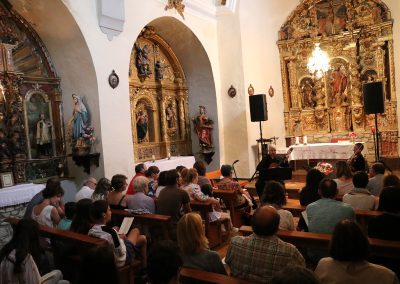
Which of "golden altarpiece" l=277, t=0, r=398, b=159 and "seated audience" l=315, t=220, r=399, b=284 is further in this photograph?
"golden altarpiece" l=277, t=0, r=398, b=159

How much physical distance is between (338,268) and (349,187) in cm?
305

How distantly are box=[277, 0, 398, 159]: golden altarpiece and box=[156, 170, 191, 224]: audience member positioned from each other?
8.88m

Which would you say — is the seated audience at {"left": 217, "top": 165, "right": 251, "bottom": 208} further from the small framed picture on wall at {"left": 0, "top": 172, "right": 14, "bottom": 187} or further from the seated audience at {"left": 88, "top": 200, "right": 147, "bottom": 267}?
the small framed picture on wall at {"left": 0, "top": 172, "right": 14, "bottom": 187}

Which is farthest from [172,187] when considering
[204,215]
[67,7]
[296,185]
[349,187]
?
[296,185]


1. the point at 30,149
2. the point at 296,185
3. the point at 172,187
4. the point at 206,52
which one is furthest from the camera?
the point at 206,52

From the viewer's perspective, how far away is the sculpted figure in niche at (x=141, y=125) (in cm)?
1005

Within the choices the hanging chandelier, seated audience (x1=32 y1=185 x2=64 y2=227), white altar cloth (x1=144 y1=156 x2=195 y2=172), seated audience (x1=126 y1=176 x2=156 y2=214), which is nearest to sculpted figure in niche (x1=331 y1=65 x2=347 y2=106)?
the hanging chandelier

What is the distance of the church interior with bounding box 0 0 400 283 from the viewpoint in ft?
24.2

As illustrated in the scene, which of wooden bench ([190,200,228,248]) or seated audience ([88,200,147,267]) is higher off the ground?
seated audience ([88,200,147,267])

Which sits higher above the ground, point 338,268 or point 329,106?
point 329,106

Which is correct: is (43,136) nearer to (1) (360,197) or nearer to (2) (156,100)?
(2) (156,100)

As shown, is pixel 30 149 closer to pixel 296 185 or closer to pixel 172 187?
pixel 172 187

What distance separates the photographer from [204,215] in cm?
552

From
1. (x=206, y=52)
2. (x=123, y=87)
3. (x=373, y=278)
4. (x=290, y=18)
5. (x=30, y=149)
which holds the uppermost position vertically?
(x=290, y=18)
